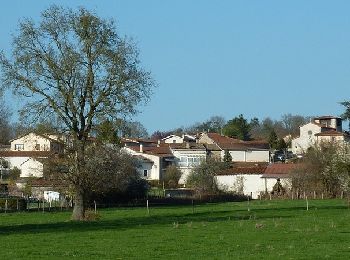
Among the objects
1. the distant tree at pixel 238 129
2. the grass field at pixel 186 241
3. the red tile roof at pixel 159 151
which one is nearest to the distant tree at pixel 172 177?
the red tile roof at pixel 159 151

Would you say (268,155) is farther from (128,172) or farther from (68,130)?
(68,130)

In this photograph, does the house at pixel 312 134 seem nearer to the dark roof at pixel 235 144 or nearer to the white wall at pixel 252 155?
the white wall at pixel 252 155

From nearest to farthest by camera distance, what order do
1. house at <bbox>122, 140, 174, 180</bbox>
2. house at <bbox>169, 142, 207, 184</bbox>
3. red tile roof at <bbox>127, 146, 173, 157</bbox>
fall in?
house at <bbox>122, 140, 174, 180</bbox> → red tile roof at <bbox>127, 146, 173, 157</bbox> → house at <bbox>169, 142, 207, 184</bbox>

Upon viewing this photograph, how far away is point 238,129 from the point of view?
174 meters

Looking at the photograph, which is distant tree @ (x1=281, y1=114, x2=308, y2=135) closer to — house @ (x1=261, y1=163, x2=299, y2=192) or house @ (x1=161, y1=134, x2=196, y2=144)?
house @ (x1=161, y1=134, x2=196, y2=144)

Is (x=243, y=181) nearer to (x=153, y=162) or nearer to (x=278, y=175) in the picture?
(x=278, y=175)

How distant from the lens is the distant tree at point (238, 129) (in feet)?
566

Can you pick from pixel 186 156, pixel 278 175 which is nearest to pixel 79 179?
pixel 278 175

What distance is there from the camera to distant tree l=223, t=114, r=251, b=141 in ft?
566

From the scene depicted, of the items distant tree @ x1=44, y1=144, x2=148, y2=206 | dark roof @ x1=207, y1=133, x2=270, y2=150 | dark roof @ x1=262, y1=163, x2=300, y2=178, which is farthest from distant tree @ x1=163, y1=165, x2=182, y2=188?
distant tree @ x1=44, y1=144, x2=148, y2=206

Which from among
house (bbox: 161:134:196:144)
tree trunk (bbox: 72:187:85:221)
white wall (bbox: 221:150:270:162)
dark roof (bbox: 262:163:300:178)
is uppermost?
house (bbox: 161:134:196:144)

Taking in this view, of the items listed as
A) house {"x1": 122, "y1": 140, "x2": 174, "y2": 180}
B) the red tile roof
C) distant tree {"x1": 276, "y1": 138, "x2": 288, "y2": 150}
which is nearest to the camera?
house {"x1": 122, "y1": 140, "x2": 174, "y2": 180}

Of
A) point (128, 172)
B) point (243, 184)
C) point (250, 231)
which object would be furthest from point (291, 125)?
point (250, 231)

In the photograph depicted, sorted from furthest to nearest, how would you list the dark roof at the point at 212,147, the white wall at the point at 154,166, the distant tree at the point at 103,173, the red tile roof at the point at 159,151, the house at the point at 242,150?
the dark roof at the point at 212,147 → the house at the point at 242,150 → the red tile roof at the point at 159,151 → the white wall at the point at 154,166 → the distant tree at the point at 103,173
